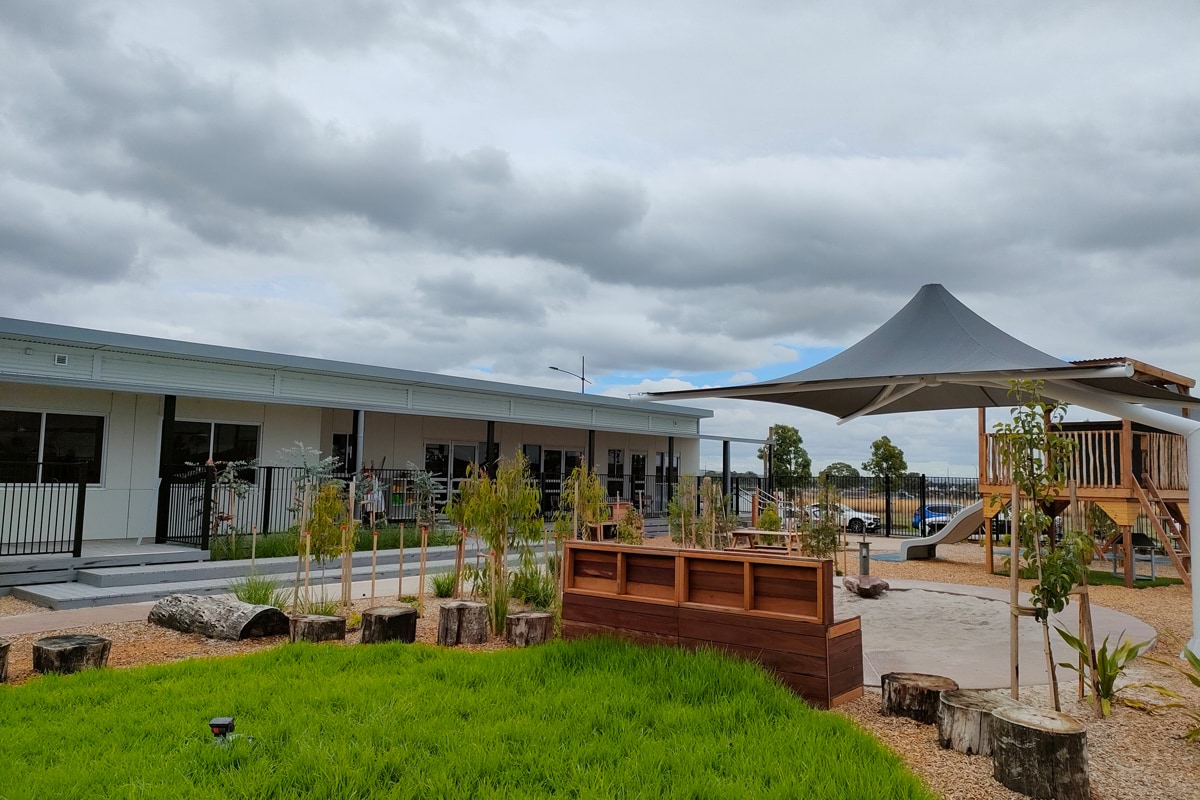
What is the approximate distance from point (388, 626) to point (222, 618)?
5.93ft

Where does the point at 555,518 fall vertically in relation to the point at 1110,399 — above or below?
below

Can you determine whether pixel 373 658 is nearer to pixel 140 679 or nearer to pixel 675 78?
pixel 140 679

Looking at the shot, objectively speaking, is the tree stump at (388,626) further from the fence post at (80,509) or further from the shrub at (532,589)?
the fence post at (80,509)

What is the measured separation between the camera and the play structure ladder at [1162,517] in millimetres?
12250

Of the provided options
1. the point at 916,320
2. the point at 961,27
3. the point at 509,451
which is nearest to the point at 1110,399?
the point at 916,320

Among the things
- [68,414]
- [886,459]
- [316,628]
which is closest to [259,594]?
[316,628]

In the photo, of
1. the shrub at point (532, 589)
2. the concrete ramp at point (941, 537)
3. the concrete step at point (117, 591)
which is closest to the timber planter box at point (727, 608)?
the shrub at point (532, 589)

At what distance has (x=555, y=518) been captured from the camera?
33.1 ft

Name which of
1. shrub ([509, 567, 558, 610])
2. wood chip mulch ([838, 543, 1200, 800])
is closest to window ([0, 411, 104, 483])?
shrub ([509, 567, 558, 610])

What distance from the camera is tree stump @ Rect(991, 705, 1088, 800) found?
409 cm

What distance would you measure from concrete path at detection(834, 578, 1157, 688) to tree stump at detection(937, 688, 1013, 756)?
152cm

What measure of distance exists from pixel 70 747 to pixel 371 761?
5.85 ft

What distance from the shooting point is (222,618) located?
791 centimetres

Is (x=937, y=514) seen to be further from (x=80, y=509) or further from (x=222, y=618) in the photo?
(x=222, y=618)
